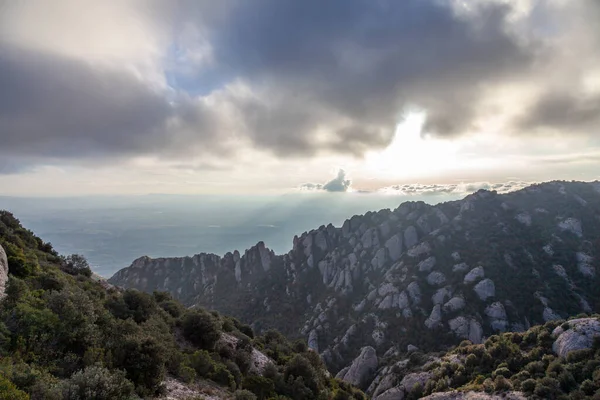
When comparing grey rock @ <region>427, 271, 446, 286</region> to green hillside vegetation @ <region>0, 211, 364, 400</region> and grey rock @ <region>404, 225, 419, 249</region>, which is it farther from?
green hillside vegetation @ <region>0, 211, 364, 400</region>

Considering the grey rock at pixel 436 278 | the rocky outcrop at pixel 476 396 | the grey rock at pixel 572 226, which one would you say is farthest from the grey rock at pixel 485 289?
the rocky outcrop at pixel 476 396

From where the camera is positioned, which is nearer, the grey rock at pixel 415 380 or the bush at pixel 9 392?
the bush at pixel 9 392

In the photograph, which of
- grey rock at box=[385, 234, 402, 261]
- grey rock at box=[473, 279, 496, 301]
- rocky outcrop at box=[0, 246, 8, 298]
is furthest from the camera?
grey rock at box=[385, 234, 402, 261]

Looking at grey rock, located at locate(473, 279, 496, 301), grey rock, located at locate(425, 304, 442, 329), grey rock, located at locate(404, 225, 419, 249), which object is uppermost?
grey rock, located at locate(404, 225, 419, 249)

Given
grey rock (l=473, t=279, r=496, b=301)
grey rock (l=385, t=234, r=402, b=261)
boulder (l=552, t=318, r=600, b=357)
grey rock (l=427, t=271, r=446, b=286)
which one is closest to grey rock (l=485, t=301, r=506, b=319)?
grey rock (l=473, t=279, r=496, b=301)

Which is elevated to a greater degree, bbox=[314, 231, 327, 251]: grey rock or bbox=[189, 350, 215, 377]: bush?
bbox=[189, 350, 215, 377]: bush

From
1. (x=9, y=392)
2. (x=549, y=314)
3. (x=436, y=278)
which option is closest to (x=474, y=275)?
(x=436, y=278)

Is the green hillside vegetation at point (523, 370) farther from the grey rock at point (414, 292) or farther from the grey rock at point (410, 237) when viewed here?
the grey rock at point (410, 237)

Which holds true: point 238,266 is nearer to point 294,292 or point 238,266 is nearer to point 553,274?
point 294,292

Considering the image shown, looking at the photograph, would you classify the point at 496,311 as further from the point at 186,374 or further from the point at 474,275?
the point at 186,374
